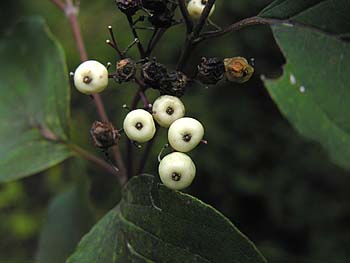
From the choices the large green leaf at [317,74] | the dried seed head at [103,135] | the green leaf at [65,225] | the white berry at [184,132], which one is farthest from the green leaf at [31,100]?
the large green leaf at [317,74]

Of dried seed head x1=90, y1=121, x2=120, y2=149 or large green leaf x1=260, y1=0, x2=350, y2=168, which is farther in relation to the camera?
dried seed head x1=90, y1=121, x2=120, y2=149

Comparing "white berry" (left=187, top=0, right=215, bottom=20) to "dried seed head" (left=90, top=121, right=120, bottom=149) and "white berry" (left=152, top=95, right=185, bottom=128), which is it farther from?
"dried seed head" (left=90, top=121, right=120, bottom=149)

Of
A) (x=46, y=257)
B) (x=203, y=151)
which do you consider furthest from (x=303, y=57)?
(x=203, y=151)

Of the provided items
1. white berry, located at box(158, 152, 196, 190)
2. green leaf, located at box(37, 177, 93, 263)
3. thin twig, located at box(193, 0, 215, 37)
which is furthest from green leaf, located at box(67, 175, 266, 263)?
green leaf, located at box(37, 177, 93, 263)

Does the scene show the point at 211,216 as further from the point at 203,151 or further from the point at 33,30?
the point at 203,151

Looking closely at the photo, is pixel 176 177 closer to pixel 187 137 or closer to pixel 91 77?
pixel 187 137

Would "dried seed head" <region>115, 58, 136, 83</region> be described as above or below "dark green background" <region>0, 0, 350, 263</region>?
above

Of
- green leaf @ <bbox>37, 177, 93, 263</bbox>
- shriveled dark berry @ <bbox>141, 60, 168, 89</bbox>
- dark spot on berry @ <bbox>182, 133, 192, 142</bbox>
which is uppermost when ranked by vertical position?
shriveled dark berry @ <bbox>141, 60, 168, 89</bbox>
